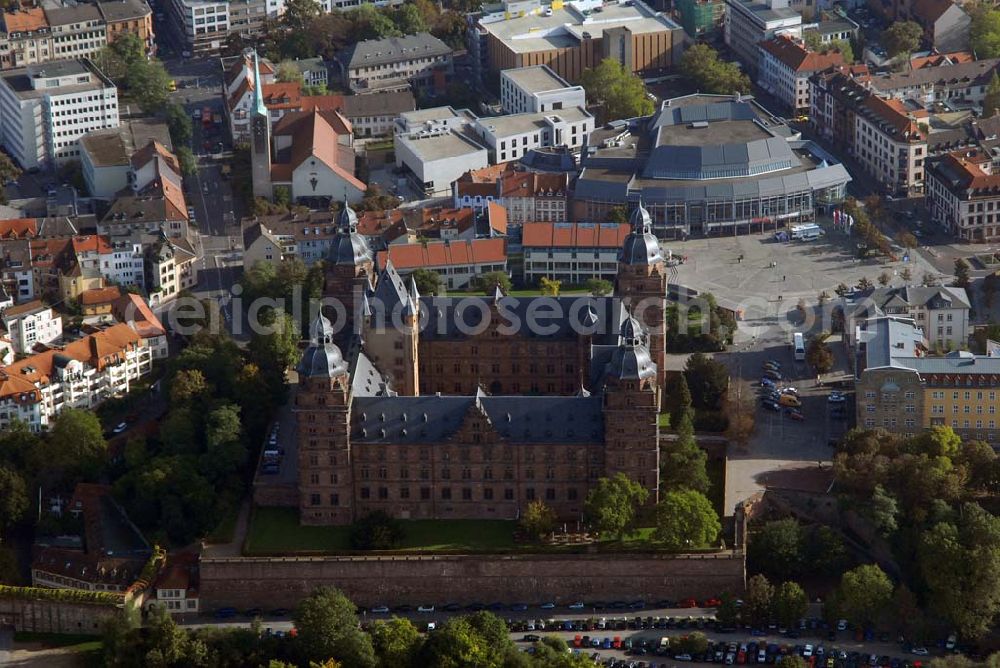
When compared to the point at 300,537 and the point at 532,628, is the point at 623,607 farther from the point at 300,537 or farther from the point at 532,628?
the point at 300,537

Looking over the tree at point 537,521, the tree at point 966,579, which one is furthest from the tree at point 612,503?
the tree at point 966,579

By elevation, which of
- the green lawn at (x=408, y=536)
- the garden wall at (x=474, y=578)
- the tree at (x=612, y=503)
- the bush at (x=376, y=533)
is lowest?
the garden wall at (x=474, y=578)

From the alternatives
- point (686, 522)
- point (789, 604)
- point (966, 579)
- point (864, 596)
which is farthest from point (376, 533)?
point (966, 579)

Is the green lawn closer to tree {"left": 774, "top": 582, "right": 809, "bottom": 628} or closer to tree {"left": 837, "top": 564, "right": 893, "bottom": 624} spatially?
tree {"left": 774, "top": 582, "right": 809, "bottom": 628}

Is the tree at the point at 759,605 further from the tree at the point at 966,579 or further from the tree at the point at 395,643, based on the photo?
the tree at the point at 395,643

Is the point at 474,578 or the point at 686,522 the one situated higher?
the point at 686,522

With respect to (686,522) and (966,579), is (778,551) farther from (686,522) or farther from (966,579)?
(966,579)
